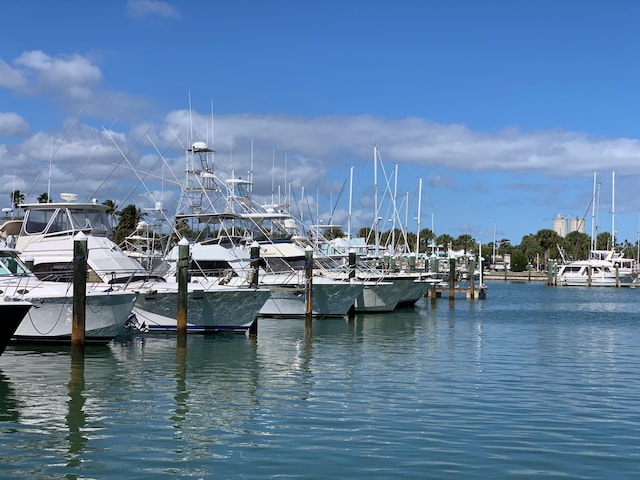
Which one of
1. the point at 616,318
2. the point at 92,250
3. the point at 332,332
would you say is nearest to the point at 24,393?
the point at 92,250

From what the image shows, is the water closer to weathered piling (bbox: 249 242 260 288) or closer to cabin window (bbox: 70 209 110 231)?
weathered piling (bbox: 249 242 260 288)

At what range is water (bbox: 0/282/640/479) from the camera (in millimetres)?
13539

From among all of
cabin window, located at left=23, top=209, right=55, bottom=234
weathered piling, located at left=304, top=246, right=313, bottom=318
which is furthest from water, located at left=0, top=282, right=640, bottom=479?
cabin window, located at left=23, top=209, right=55, bottom=234

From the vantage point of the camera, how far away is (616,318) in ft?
157

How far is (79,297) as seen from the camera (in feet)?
80.1

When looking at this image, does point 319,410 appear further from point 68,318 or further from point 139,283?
point 139,283

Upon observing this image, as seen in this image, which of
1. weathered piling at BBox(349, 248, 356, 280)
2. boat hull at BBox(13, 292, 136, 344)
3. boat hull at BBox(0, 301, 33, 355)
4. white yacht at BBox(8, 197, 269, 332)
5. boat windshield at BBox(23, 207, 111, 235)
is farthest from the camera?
weathered piling at BBox(349, 248, 356, 280)

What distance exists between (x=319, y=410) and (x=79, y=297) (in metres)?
9.66

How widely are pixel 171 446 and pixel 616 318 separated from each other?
38286mm

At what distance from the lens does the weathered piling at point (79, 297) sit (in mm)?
24422

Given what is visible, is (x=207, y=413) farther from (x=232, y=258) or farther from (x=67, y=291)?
(x=232, y=258)

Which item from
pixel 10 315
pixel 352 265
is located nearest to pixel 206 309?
pixel 10 315

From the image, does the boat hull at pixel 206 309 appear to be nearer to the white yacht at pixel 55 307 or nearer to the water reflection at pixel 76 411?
the white yacht at pixel 55 307

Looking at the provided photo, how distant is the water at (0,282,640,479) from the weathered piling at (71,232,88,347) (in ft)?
2.31
